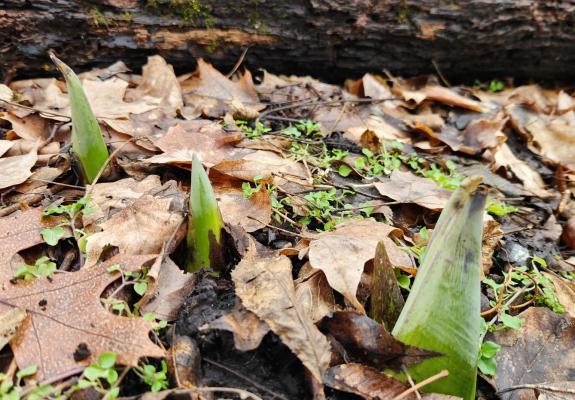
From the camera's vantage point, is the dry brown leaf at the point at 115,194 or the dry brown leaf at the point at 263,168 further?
the dry brown leaf at the point at 263,168

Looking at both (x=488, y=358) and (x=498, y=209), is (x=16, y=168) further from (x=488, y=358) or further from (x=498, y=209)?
(x=498, y=209)

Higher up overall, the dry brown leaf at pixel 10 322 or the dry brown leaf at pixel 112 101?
the dry brown leaf at pixel 112 101

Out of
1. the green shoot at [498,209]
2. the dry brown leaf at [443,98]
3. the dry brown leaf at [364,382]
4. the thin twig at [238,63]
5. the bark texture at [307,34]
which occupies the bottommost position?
the dry brown leaf at [364,382]

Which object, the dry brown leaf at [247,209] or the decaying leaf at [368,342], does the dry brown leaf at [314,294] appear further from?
the dry brown leaf at [247,209]

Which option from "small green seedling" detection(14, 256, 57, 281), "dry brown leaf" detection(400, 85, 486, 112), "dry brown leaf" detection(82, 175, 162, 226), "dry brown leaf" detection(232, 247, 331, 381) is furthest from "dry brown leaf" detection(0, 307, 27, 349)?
"dry brown leaf" detection(400, 85, 486, 112)

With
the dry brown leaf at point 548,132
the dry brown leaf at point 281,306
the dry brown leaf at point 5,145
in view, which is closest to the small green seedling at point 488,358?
the dry brown leaf at point 281,306

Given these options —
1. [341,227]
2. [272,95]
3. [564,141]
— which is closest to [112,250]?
[341,227]

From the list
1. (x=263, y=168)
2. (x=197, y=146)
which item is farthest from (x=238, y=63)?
(x=263, y=168)
